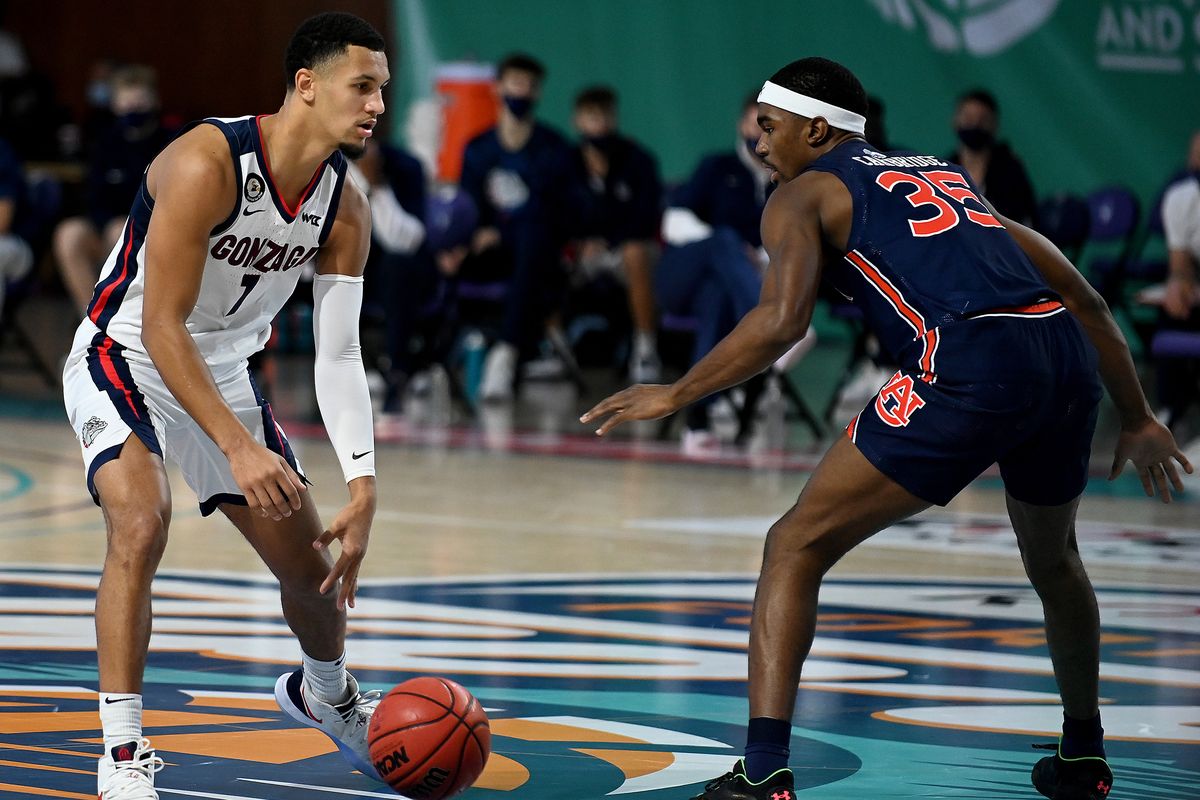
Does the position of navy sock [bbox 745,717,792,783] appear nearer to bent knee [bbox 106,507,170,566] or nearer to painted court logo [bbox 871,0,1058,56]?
bent knee [bbox 106,507,170,566]

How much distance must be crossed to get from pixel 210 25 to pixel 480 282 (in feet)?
36.3

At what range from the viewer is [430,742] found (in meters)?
3.91

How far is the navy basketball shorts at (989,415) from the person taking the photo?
12.7 ft

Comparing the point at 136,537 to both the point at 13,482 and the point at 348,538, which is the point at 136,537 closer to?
the point at 348,538

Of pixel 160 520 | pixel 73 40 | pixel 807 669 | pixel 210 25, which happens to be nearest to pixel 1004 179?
pixel 807 669

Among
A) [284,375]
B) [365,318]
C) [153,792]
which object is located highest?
[153,792]

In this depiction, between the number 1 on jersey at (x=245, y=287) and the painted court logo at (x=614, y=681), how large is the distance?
97 centimetres

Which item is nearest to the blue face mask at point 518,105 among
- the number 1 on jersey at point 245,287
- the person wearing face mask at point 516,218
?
the person wearing face mask at point 516,218

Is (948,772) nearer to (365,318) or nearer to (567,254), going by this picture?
(365,318)

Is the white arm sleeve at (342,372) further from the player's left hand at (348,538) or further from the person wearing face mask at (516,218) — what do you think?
the person wearing face mask at (516,218)

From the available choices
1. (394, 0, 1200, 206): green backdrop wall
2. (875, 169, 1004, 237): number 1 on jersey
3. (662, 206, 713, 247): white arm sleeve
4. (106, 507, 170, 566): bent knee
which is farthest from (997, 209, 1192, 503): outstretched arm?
(394, 0, 1200, 206): green backdrop wall

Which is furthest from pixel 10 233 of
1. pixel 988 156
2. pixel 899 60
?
pixel 899 60

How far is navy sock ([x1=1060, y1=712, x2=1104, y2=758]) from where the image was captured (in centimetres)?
412

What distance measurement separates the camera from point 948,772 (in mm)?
4293
